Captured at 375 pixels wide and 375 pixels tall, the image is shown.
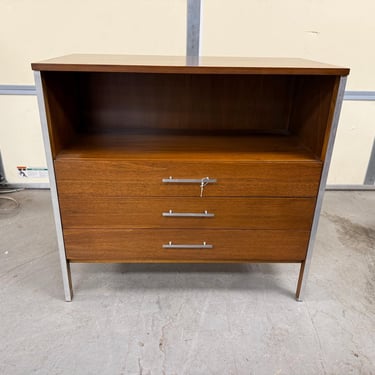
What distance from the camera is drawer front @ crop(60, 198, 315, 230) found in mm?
1146

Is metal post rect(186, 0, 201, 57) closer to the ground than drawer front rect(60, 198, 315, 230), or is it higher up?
higher up

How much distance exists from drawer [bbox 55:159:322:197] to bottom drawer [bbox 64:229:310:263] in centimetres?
16

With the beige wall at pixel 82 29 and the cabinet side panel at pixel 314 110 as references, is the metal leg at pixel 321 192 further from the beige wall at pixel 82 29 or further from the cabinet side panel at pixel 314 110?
the beige wall at pixel 82 29

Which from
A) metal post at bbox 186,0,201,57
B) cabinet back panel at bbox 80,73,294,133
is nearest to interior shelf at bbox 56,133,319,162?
cabinet back panel at bbox 80,73,294,133

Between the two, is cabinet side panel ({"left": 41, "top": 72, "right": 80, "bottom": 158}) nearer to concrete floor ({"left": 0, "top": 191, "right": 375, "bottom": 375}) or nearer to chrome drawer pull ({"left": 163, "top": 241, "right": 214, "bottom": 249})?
chrome drawer pull ({"left": 163, "top": 241, "right": 214, "bottom": 249})

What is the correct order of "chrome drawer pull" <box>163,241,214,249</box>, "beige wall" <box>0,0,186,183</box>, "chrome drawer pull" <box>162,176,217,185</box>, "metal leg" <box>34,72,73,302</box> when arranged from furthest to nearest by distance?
1. "beige wall" <box>0,0,186,183</box>
2. "chrome drawer pull" <box>163,241,214,249</box>
3. "chrome drawer pull" <box>162,176,217,185</box>
4. "metal leg" <box>34,72,73,302</box>

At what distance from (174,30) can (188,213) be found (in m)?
1.28

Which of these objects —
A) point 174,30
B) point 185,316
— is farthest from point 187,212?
point 174,30

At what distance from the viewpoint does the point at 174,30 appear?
6.34 feet

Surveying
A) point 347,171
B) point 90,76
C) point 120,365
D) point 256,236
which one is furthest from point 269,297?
point 347,171

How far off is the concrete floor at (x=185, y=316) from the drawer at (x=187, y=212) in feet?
1.15

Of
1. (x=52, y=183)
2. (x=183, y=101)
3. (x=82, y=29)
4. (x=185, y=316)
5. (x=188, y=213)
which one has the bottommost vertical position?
(x=185, y=316)

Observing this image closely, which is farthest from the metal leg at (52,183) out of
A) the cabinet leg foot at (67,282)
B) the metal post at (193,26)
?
the metal post at (193,26)

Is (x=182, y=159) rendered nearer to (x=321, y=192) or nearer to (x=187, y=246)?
(x=187, y=246)
